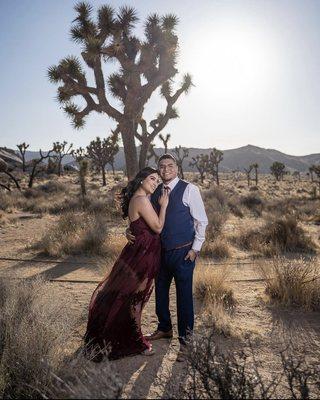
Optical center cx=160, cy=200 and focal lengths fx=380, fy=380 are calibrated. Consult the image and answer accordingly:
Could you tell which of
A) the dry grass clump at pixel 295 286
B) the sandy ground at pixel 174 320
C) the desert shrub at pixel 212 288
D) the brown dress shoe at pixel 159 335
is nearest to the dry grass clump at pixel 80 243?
the sandy ground at pixel 174 320

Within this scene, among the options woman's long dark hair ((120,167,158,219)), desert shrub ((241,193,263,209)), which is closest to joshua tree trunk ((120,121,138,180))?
desert shrub ((241,193,263,209))

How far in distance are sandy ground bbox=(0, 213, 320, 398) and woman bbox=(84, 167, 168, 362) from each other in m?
0.21

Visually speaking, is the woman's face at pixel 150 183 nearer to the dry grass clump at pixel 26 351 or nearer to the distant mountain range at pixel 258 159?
the dry grass clump at pixel 26 351

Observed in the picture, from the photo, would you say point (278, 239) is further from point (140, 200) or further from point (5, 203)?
point (5, 203)

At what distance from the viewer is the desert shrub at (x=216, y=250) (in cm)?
808

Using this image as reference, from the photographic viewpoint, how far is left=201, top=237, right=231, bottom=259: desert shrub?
8.08 m

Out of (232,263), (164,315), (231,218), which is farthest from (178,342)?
(231,218)

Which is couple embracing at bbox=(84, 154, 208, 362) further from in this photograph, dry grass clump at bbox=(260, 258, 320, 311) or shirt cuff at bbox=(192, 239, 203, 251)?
dry grass clump at bbox=(260, 258, 320, 311)

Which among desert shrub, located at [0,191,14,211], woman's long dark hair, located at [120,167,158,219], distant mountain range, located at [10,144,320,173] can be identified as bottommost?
desert shrub, located at [0,191,14,211]

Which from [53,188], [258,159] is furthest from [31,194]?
[258,159]

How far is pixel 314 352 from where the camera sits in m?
3.63

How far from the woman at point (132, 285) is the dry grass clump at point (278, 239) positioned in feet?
17.1

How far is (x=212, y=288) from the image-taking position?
5098mm

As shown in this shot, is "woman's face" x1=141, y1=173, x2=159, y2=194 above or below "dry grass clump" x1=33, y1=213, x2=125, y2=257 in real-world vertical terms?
above
